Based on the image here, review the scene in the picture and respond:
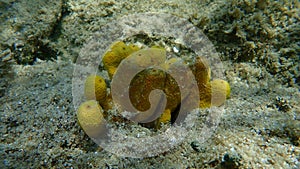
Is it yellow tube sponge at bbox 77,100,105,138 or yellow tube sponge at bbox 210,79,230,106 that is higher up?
yellow tube sponge at bbox 210,79,230,106

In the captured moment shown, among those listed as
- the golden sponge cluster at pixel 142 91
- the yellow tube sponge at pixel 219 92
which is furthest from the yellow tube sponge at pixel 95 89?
the yellow tube sponge at pixel 219 92

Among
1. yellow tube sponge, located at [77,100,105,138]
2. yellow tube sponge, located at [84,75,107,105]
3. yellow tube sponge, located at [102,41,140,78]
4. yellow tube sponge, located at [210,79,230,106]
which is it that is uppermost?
yellow tube sponge, located at [102,41,140,78]

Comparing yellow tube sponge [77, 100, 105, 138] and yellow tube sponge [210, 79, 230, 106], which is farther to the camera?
yellow tube sponge [210, 79, 230, 106]

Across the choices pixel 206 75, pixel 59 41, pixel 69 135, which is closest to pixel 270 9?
pixel 206 75

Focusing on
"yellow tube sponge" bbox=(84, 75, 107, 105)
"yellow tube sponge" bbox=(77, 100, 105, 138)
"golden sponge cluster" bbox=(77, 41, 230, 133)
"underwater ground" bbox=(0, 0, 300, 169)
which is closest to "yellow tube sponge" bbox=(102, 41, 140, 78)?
"golden sponge cluster" bbox=(77, 41, 230, 133)

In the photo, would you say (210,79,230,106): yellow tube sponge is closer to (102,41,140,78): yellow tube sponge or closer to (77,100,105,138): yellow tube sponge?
(102,41,140,78): yellow tube sponge

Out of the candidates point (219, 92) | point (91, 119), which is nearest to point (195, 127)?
point (219, 92)
